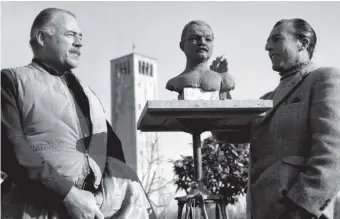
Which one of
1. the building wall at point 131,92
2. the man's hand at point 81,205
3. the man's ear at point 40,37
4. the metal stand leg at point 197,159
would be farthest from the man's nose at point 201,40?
the building wall at point 131,92

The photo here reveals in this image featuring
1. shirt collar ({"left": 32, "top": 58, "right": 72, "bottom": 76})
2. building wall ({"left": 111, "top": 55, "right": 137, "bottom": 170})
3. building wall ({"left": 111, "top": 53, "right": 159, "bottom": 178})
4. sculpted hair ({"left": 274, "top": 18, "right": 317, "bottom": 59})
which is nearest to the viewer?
shirt collar ({"left": 32, "top": 58, "right": 72, "bottom": 76})

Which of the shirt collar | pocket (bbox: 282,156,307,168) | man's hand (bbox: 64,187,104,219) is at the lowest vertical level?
man's hand (bbox: 64,187,104,219)

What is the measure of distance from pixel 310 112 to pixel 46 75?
161 centimetres

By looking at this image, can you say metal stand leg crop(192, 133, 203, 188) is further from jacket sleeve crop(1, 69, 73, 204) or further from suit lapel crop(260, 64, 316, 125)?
jacket sleeve crop(1, 69, 73, 204)

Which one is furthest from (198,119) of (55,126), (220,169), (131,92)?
(131,92)

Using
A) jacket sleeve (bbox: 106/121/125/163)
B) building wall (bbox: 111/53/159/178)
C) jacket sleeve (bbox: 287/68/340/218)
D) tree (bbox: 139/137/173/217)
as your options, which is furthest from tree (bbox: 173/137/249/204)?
building wall (bbox: 111/53/159/178)

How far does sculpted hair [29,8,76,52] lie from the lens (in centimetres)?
305

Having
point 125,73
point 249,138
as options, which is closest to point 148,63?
point 125,73

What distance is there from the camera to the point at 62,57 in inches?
119

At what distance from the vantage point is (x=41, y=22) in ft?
10.0

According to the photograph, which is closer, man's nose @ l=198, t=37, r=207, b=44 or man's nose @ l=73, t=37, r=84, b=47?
man's nose @ l=73, t=37, r=84, b=47

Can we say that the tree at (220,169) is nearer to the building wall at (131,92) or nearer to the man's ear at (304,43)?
the man's ear at (304,43)

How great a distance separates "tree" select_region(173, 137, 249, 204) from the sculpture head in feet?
28.9

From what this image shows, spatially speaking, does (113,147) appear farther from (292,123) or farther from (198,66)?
(292,123)
